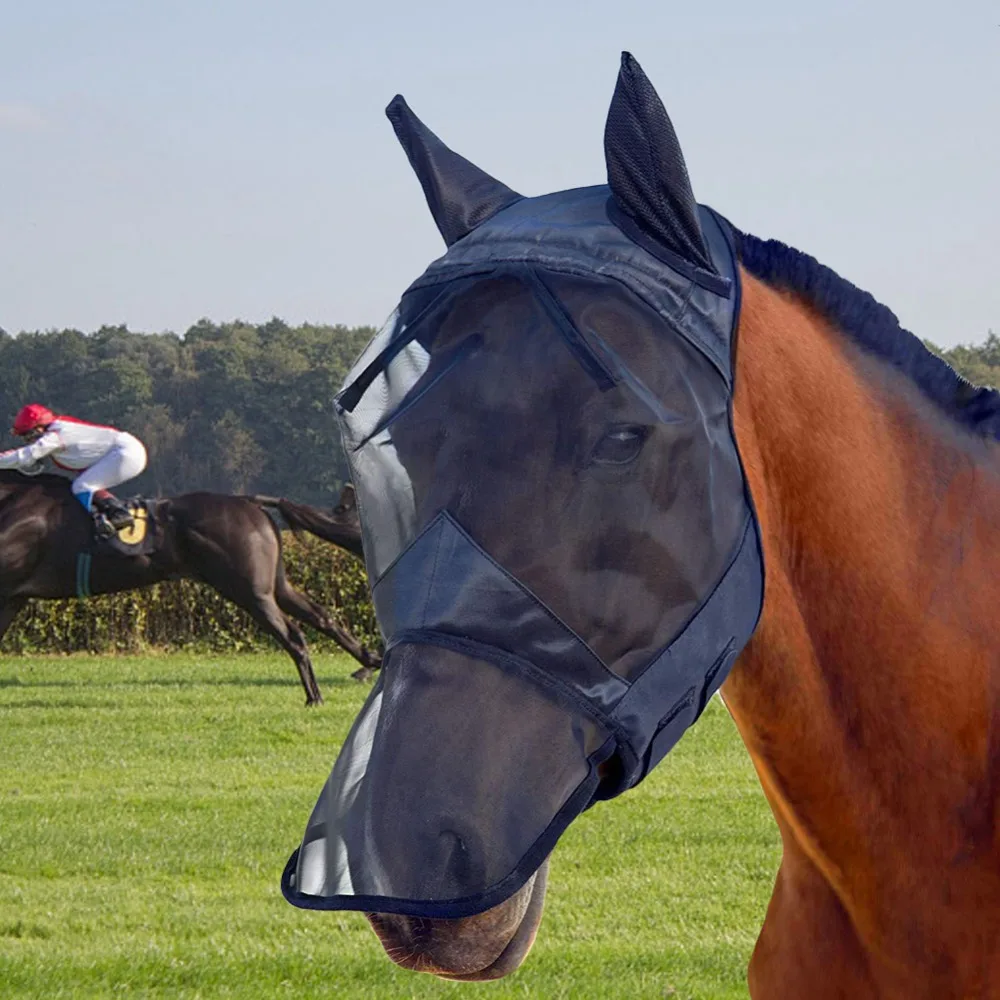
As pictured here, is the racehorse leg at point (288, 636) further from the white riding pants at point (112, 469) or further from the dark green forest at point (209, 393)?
the dark green forest at point (209, 393)

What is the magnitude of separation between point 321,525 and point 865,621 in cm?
1015

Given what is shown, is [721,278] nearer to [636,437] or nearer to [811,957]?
[636,437]

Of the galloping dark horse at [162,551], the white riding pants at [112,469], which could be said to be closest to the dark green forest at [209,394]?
the white riding pants at [112,469]

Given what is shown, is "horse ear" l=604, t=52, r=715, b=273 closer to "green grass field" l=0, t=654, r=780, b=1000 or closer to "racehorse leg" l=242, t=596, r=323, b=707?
"green grass field" l=0, t=654, r=780, b=1000

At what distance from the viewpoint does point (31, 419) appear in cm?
1188

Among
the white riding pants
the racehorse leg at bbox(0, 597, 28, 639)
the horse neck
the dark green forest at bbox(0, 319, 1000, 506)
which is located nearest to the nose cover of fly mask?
the horse neck

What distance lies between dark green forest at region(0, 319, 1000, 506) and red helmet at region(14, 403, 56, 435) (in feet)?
48.6

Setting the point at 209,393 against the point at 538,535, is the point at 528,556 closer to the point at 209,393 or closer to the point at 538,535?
the point at 538,535

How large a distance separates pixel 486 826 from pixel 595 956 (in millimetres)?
3482

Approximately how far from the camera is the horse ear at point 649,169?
1.45 meters

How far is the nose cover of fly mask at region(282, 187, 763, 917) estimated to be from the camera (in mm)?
1294

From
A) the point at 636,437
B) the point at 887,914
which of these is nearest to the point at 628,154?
the point at 636,437

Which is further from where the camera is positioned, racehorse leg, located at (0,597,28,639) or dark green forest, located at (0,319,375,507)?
dark green forest, located at (0,319,375,507)

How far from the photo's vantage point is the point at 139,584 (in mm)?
11953
